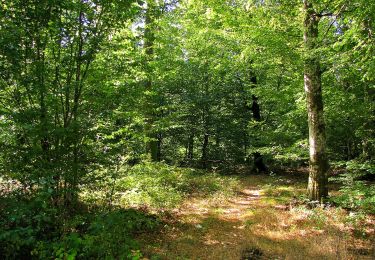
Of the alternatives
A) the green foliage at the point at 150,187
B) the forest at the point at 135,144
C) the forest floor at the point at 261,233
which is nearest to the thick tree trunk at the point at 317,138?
the forest at the point at 135,144

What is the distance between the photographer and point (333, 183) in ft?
40.4

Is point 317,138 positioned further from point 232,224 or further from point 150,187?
point 150,187

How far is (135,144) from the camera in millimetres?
7500

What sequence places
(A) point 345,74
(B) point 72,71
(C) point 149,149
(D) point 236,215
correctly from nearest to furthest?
(B) point 72,71
(A) point 345,74
(D) point 236,215
(C) point 149,149

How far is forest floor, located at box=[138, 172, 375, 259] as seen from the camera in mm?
5742

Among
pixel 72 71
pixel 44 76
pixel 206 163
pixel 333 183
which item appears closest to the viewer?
pixel 44 76

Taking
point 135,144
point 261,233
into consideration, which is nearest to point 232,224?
point 261,233

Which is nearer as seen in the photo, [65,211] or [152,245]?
[65,211]

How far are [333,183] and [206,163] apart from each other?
27.3 feet

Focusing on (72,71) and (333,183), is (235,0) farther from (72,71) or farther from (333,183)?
(333,183)

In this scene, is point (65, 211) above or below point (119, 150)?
below

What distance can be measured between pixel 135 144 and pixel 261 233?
391cm

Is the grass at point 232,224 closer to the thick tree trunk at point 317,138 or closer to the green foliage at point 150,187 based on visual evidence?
the green foliage at point 150,187

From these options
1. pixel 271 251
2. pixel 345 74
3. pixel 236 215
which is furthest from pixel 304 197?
pixel 345 74
